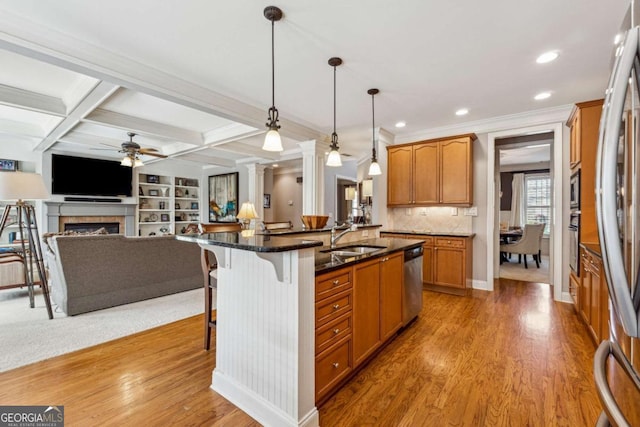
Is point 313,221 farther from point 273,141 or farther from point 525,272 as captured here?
point 525,272

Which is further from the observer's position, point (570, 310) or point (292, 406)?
point (570, 310)

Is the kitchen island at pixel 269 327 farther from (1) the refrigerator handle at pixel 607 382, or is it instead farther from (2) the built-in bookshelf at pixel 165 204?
(2) the built-in bookshelf at pixel 165 204

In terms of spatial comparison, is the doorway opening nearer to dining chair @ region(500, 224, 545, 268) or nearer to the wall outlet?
the wall outlet

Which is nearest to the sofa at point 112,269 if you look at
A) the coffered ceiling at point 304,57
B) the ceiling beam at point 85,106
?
→ the ceiling beam at point 85,106

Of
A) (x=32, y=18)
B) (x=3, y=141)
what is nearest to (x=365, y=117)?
(x=32, y=18)

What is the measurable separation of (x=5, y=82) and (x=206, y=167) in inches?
237

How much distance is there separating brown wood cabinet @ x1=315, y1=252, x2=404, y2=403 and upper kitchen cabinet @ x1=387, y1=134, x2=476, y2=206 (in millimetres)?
2366

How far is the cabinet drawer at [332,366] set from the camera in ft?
5.75

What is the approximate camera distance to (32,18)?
2.09 metres

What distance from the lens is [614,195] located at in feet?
2.22

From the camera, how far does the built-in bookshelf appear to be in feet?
27.2

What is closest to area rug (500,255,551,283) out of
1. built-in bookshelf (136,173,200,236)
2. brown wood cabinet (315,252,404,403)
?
brown wood cabinet (315,252,404,403)

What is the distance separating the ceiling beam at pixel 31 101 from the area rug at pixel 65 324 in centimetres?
247

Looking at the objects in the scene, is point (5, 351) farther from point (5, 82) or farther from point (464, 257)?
point (464, 257)
